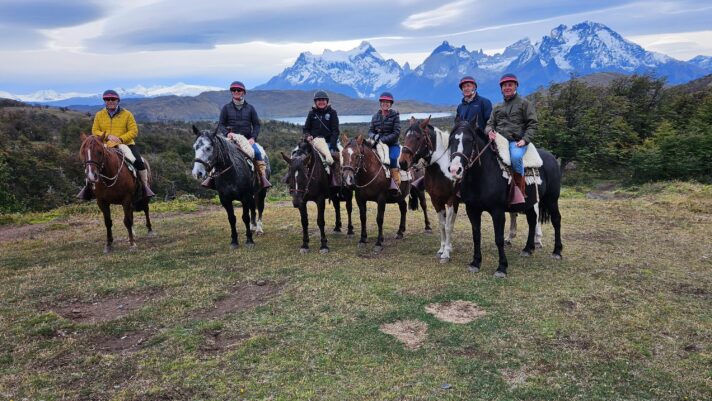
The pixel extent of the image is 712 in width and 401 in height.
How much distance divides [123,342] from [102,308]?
59.9 inches

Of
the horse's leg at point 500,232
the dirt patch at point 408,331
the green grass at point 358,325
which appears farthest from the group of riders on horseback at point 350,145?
the dirt patch at point 408,331

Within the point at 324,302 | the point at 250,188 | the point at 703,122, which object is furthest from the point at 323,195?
the point at 703,122

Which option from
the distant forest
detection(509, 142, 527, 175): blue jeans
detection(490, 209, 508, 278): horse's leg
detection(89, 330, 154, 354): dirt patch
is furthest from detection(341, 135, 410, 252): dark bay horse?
the distant forest

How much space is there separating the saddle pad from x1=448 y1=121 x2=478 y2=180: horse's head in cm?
54

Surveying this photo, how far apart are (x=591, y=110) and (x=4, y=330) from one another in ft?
118

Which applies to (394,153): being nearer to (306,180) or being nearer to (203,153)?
(306,180)

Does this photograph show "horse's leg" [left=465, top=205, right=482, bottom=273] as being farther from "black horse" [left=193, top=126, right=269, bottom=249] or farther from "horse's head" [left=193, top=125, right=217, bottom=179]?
"horse's head" [left=193, top=125, right=217, bottom=179]

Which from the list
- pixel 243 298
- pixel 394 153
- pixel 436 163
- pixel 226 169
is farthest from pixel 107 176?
pixel 436 163

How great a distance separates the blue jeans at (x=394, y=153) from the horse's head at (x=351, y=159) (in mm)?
964

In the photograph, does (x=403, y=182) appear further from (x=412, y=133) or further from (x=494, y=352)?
(x=494, y=352)

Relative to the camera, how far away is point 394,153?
32.9 feet

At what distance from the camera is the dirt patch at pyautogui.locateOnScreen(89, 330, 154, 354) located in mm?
5328

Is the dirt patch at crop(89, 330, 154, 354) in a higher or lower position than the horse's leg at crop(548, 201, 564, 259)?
lower

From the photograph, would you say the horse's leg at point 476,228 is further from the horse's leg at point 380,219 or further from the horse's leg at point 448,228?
the horse's leg at point 380,219
